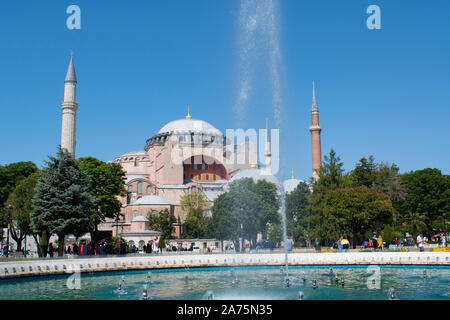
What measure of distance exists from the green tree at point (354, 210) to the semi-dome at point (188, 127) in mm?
32627

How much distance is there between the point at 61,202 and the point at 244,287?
12185mm

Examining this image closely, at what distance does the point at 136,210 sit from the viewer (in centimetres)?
4153

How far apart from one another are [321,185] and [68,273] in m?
17.1

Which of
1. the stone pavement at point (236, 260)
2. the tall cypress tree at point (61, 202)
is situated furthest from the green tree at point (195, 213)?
the stone pavement at point (236, 260)

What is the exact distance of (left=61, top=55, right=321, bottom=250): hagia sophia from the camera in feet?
121

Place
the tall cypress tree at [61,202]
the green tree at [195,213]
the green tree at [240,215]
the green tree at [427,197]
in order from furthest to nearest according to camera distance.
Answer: the green tree at [195,213]
the green tree at [427,197]
the green tree at [240,215]
the tall cypress tree at [61,202]

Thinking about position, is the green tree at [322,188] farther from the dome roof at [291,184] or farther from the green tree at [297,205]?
the dome roof at [291,184]

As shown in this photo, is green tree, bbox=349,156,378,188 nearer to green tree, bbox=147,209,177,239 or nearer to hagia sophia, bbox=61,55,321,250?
hagia sophia, bbox=61,55,321,250

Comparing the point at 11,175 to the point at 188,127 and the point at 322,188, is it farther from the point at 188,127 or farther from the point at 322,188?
the point at 322,188

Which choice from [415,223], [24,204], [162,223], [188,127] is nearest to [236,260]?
[24,204]

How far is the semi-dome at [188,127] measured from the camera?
186ft

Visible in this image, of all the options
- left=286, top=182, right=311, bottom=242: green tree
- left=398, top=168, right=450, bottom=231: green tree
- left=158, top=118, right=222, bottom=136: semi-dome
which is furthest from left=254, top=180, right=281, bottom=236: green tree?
left=158, top=118, right=222, bottom=136: semi-dome
